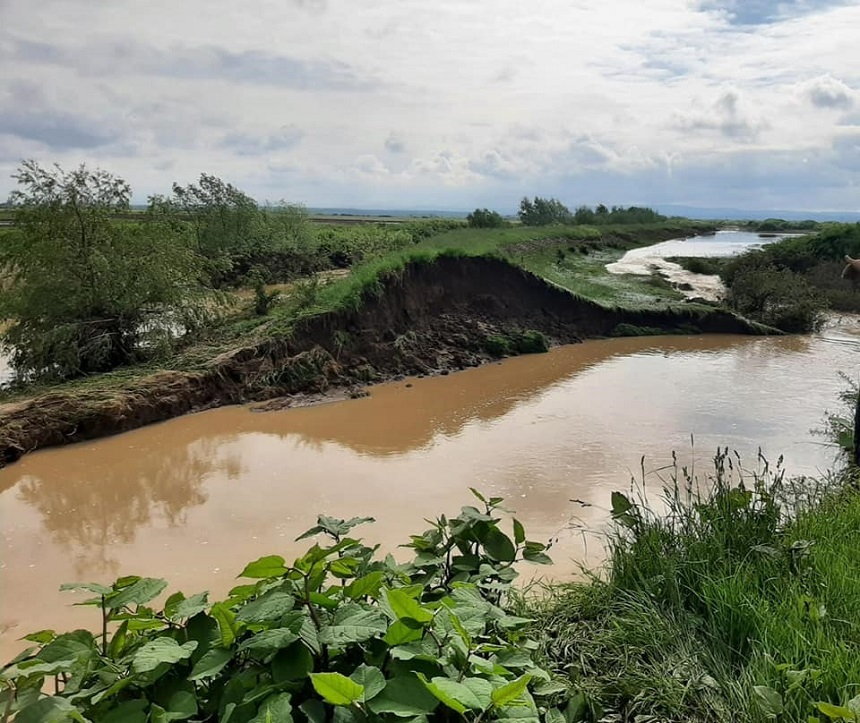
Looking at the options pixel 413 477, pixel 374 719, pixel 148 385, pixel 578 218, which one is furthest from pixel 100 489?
pixel 578 218

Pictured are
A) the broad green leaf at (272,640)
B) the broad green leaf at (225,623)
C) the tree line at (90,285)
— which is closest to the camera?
A: the broad green leaf at (272,640)

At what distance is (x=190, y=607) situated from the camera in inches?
71.1

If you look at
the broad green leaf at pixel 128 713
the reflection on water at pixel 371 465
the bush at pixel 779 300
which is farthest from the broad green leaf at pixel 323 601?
the bush at pixel 779 300

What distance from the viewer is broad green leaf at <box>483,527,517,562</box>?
2.48 meters

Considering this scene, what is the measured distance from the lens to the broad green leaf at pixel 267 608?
1632 mm

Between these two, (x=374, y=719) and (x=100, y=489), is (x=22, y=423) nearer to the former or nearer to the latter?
(x=100, y=489)

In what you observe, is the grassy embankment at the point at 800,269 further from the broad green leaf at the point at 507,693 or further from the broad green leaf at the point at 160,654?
the broad green leaf at the point at 160,654

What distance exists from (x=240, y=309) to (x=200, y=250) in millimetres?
10256

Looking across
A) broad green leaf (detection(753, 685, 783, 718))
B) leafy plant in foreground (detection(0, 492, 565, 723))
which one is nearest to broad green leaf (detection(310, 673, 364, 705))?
leafy plant in foreground (detection(0, 492, 565, 723))

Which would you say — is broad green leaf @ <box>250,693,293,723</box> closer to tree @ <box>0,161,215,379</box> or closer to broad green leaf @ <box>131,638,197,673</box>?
broad green leaf @ <box>131,638,197,673</box>

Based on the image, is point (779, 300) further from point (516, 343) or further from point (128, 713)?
point (128, 713)

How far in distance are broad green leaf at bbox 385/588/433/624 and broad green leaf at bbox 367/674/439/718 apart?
157mm

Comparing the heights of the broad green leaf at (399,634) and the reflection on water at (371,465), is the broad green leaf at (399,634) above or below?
above

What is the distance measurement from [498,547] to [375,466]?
6231mm
